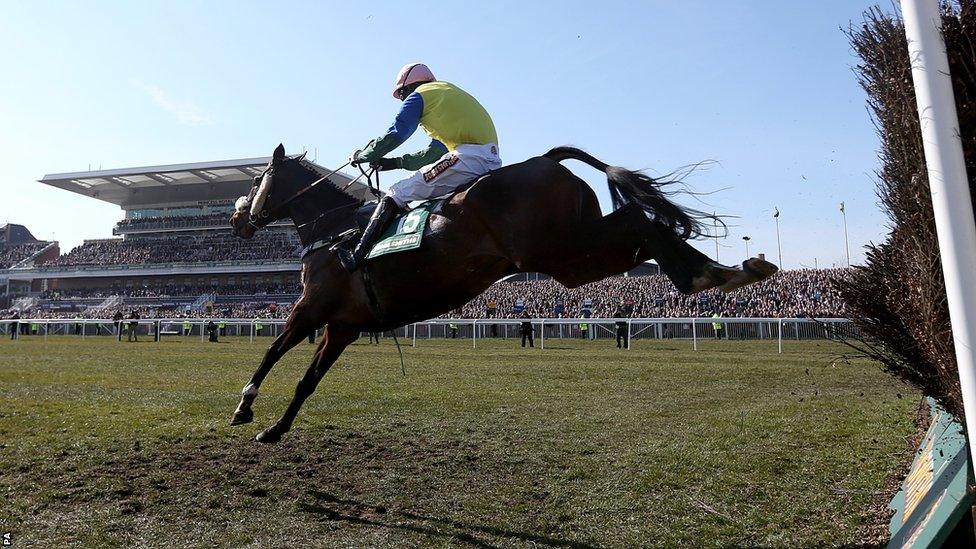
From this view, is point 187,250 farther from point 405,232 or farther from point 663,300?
point 405,232

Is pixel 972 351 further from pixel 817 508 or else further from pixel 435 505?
pixel 435 505

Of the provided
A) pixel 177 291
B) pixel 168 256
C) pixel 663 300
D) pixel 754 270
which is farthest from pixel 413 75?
pixel 168 256

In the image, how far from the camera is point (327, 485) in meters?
5.34

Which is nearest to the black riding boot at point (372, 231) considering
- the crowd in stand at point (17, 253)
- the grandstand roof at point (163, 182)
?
the grandstand roof at point (163, 182)

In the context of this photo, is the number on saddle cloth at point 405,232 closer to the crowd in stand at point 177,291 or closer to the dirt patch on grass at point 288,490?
the dirt patch on grass at point 288,490

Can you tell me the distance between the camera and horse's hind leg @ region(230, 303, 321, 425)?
18.5 feet

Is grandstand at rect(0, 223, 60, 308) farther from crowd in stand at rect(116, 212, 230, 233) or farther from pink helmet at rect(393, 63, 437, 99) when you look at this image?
pink helmet at rect(393, 63, 437, 99)

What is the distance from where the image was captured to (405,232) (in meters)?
5.01

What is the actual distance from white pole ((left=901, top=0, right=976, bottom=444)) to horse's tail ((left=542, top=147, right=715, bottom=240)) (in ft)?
7.28

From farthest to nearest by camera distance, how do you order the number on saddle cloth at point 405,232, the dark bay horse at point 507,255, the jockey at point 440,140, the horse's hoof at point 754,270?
1. the jockey at point 440,140
2. the number on saddle cloth at point 405,232
3. the dark bay horse at point 507,255
4. the horse's hoof at point 754,270

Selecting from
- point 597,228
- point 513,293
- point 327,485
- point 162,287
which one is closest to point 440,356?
point 327,485

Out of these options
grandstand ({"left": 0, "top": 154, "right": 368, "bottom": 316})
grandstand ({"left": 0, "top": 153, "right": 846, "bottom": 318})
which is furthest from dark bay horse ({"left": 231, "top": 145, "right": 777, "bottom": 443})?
grandstand ({"left": 0, "top": 154, "right": 368, "bottom": 316})

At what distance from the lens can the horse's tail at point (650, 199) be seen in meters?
4.52

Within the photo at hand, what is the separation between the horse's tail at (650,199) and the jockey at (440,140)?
0.97 metres
